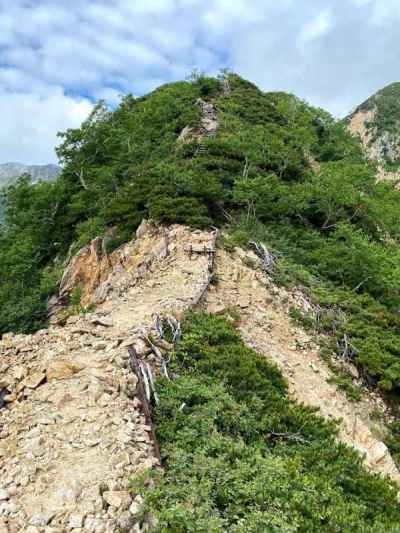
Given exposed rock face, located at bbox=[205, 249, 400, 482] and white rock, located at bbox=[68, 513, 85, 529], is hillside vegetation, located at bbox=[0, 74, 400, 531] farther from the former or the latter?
white rock, located at bbox=[68, 513, 85, 529]

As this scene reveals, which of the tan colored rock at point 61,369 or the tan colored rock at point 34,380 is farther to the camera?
the tan colored rock at point 61,369

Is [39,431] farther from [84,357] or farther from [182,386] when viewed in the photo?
[182,386]

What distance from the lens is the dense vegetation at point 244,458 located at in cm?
439

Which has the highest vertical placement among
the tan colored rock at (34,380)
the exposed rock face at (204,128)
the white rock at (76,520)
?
the exposed rock face at (204,128)

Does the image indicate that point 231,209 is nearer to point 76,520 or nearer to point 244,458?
point 244,458

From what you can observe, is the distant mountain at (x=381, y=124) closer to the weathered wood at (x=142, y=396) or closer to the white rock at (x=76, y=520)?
the weathered wood at (x=142, y=396)

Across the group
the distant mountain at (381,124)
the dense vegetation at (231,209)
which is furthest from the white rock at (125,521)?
the distant mountain at (381,124)

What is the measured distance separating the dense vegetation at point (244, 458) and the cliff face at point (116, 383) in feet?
1.52

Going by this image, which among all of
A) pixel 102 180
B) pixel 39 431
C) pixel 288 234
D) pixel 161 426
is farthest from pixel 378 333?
pixel 102 180

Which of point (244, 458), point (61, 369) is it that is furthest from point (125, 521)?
point (61, 369)

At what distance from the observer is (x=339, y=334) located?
11.0 meters

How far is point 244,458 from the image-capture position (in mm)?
5273

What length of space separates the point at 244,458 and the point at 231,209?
12.5m

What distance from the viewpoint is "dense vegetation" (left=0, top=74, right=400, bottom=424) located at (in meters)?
12.7
